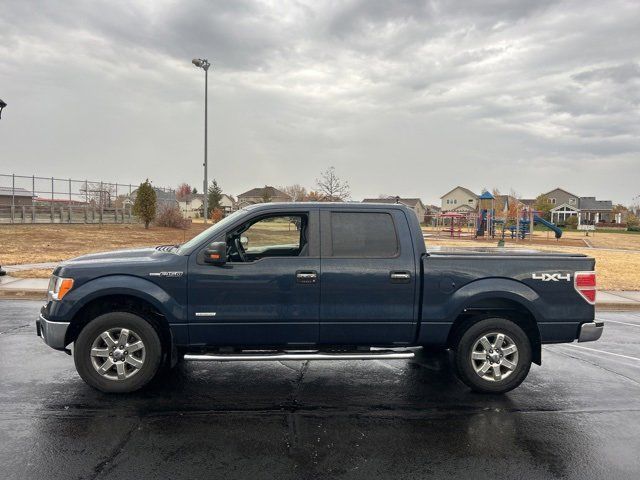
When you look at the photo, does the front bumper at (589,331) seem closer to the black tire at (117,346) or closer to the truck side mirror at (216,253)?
the truck side mirror at (216,253)

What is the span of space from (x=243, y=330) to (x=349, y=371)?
1.66 meters

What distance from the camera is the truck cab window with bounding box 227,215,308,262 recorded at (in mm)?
5148

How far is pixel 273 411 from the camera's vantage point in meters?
4.46

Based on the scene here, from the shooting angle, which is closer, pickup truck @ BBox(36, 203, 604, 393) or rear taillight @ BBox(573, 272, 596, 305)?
pickup truck @ BBox(36, 203, 604, 393)

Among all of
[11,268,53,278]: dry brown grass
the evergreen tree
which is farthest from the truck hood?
the evergreen tree

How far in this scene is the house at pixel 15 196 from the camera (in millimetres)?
31548

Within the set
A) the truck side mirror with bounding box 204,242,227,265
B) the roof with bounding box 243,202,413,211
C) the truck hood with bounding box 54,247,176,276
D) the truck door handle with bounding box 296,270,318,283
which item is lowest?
the truck door handle with bounding box 296,270,318,283

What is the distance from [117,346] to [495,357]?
3.83 metres

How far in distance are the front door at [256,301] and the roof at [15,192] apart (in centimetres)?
3236

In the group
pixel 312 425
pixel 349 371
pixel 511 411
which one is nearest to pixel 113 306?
pixel 312 425

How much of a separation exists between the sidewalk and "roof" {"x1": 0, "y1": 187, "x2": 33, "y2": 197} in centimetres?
2379

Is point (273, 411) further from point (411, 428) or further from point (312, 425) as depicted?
point (411, 428)

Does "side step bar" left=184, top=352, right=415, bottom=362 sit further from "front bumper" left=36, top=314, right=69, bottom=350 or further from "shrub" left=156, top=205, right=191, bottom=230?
"shrub" left=156, top=205, right=191, bottom=230

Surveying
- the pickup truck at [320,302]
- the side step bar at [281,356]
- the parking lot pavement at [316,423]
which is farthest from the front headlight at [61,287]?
the side step bar at [281,356]
